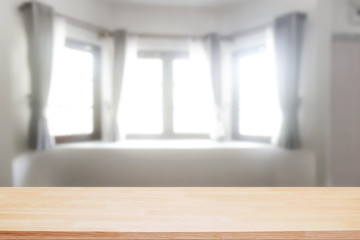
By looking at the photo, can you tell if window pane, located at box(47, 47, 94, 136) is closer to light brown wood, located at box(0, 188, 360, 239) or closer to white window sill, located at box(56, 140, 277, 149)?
white window sill, located at box(56, 140, 277, 149)

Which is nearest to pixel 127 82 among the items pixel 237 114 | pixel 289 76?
pixel 237 114

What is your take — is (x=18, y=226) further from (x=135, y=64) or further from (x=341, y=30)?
(x=341, y=30)

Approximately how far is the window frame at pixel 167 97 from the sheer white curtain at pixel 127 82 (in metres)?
0.07

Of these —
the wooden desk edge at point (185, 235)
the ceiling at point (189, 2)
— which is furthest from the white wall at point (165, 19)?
the wooden desk edge at point (185, 235)

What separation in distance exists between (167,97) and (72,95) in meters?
0.80

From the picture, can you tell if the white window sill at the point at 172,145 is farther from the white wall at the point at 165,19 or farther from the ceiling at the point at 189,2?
the ceiling at the point at 189,2

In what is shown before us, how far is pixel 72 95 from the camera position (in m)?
1.96

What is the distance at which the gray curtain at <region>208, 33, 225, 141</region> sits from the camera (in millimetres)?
1933

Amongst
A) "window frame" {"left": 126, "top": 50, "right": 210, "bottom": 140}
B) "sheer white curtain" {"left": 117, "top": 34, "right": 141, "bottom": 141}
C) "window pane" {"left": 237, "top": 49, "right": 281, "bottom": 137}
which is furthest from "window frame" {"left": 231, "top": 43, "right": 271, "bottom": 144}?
"sheer white curtain" {"left": 117, "top": 34, "right": 141, "bottom": 141}

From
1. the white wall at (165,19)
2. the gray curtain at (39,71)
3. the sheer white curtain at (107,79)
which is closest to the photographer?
the gray curtain at (39,71)

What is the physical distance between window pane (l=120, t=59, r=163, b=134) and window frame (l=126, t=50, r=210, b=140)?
3cm

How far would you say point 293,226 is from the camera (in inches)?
11.7

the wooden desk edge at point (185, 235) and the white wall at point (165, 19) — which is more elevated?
the white wall at point (165, 19)

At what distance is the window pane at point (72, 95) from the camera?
186 centimetres
